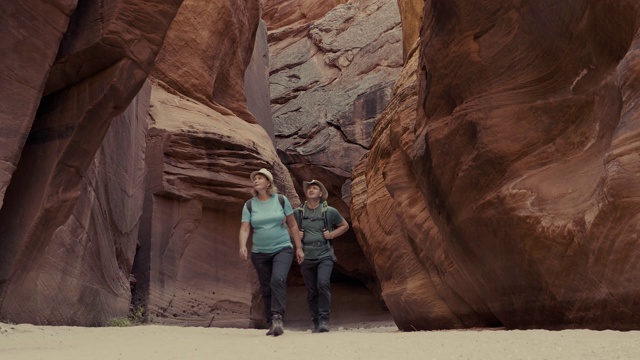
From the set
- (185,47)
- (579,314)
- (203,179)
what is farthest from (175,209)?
(579,314)

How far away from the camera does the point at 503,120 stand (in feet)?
20.7

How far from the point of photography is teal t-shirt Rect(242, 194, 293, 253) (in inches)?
246

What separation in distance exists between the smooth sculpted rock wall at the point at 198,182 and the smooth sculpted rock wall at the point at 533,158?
5.89 metres

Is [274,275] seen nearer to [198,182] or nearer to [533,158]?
[533,158]

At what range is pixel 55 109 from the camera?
24.8 feet

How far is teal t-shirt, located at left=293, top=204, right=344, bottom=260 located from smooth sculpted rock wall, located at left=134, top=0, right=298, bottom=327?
562 centimetres

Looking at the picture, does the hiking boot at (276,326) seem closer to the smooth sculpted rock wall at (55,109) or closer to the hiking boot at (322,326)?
the hiking boot at (322,326)

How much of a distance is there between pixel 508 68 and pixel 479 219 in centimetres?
134

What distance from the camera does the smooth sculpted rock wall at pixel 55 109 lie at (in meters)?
6.68

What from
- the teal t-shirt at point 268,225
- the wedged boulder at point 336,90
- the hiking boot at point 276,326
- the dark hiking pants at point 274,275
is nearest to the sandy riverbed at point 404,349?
the hiking boot at point 276,326

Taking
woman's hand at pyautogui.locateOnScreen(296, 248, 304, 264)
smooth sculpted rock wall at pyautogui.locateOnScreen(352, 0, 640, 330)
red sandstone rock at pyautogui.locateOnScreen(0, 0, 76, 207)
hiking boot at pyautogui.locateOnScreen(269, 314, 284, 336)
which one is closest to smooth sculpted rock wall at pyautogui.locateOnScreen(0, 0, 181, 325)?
red sandstone rock at pyautogui.locateOnScreen(0, 0, 76, 207)

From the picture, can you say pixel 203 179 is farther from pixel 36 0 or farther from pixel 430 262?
pixel 36 0

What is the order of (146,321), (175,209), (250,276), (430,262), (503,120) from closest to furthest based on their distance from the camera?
(503,120) < (430,262) < (146,321) < (175,209) < (250,276)

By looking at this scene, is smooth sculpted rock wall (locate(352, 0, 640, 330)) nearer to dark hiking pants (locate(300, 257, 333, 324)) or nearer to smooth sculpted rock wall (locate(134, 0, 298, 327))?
dark hiking pants (locate(300, 257, 333, 324))
